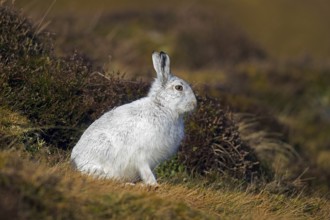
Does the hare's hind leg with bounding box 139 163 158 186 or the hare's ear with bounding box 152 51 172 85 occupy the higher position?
the hare's ear with bounding box 152 51 172 85

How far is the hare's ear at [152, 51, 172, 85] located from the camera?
28.1 feet

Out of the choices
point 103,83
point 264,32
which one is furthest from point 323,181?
point 264,32

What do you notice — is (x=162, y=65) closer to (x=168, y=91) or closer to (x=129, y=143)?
(x=168, y=91)

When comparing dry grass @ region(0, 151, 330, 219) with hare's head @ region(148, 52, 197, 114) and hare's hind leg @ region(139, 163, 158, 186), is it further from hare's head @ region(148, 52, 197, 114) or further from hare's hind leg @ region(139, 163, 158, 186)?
hare's head @ region(148, 52, 197, 114)

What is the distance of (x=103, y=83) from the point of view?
10.5m

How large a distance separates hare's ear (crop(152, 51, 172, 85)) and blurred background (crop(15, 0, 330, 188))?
2.55 meters

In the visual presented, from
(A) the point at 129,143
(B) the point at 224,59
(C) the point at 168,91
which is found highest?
(C) the point at 168,91

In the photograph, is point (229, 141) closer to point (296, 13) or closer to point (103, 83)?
point (103, 83)

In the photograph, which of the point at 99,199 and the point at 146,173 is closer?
the point at 99,199

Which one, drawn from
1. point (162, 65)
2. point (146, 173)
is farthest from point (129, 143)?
point (162, 65)

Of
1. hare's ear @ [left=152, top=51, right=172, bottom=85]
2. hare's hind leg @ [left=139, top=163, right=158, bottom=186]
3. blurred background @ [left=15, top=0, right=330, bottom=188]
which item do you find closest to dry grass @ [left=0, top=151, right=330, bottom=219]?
hare's hind leg @ [left=139, top=163, right=158, bottom=186]

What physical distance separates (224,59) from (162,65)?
53.6ft

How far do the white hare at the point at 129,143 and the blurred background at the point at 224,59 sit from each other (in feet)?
9.55

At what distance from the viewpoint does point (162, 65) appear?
8.64 meters
